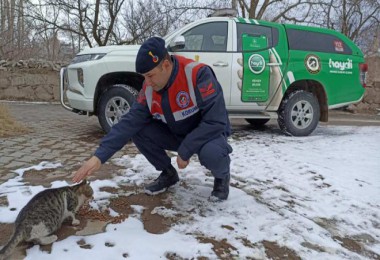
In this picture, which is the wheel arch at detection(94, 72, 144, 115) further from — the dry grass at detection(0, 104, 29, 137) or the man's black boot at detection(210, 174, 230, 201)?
the man's black boot at detection(210, 174, 230, 201)

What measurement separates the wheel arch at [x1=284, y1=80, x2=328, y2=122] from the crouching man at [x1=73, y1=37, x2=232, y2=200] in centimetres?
349

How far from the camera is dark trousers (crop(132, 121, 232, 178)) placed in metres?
2.59

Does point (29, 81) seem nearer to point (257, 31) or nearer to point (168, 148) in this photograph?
point (257, 31)

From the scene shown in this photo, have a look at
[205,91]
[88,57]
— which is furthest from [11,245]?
[88,57]

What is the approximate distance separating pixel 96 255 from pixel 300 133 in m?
4.55

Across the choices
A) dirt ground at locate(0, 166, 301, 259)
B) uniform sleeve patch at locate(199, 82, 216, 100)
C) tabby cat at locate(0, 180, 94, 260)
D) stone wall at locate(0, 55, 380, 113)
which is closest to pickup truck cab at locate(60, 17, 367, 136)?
dirt ground at locate(0, 166, 301, 259)

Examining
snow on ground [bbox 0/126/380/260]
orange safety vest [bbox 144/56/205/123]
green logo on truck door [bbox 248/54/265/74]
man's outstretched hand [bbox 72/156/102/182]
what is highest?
green logo on truck door [bbox 248/54/265/74]

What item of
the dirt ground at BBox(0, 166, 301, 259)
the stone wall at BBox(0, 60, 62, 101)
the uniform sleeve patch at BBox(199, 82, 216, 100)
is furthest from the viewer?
the stone wall at BBox(0, 60, 62, 101)

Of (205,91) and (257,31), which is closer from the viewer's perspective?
(205,91)

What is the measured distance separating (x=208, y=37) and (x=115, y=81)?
1572 millimetres

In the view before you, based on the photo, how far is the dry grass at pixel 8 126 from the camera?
5.16 m

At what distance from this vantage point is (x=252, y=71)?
5.38 meters

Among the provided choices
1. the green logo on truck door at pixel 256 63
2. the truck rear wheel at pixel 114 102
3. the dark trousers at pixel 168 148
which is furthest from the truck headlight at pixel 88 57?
the dark trousers at pixel 168 148

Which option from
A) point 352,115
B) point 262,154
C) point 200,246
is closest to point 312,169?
point 262,154
